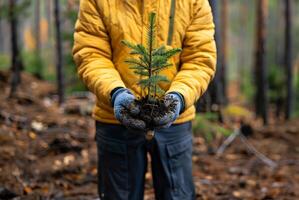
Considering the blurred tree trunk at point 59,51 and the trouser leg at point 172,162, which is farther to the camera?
the blurred tree trunk at point 59,51

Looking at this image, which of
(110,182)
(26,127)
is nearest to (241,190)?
(110,182)

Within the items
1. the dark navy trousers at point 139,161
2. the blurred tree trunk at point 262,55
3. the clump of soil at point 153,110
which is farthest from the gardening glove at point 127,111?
the blurred tree trunk at point 262,55

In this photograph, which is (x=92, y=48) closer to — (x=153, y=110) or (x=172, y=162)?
(x=153, y=110)

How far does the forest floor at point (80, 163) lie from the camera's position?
4996 mm

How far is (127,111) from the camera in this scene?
2.40 m

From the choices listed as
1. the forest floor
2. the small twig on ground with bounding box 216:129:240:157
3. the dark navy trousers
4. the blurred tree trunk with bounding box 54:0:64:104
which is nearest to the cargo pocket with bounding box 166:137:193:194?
the dark navy trousers

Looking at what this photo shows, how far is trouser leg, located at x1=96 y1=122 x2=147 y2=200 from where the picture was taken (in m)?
2.86

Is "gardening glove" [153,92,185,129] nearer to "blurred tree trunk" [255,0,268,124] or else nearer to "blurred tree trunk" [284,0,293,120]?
"blurred tree trunk" [255,0,268,124]

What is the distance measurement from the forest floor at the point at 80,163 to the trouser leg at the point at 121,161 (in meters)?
1.78

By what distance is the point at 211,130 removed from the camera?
21.7ft

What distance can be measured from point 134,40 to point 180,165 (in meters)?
0.89

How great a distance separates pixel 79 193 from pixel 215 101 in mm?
3844

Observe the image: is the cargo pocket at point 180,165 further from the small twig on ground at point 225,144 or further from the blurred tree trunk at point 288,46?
the blurred tree trunk at point 288,46

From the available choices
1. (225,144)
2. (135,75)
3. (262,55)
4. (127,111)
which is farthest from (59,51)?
(127,111)
